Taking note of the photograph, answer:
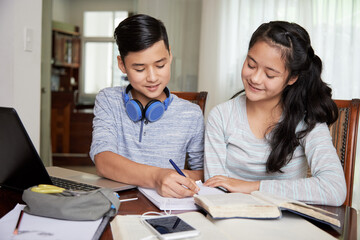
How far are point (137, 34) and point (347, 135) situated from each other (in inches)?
32.6

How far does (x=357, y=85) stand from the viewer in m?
2.67

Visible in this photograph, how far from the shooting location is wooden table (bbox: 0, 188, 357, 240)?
70cm

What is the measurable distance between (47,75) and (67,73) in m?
3.15

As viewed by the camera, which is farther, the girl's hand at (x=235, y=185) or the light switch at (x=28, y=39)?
the light switch at (x=28, y=39)

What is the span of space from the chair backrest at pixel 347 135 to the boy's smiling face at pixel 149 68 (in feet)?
2.21

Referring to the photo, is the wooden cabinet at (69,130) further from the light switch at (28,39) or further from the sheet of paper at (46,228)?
the sheet of paper at (46,228)

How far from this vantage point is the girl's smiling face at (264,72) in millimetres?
1145

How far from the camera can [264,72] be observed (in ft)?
3.79

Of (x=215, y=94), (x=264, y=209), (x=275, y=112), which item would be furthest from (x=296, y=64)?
(x=215, y=94)

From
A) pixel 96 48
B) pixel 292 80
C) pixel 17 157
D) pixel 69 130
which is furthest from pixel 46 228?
pixel 96 48

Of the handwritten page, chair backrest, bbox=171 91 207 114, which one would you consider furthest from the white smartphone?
chair backrest, bbox=171 91 207 114

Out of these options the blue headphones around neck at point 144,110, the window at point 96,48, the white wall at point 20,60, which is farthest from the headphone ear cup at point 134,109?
the window at point 96,48

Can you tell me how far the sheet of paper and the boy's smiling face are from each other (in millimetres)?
607

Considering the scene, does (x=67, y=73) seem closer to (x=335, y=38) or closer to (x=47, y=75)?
(x=47, y=75)
